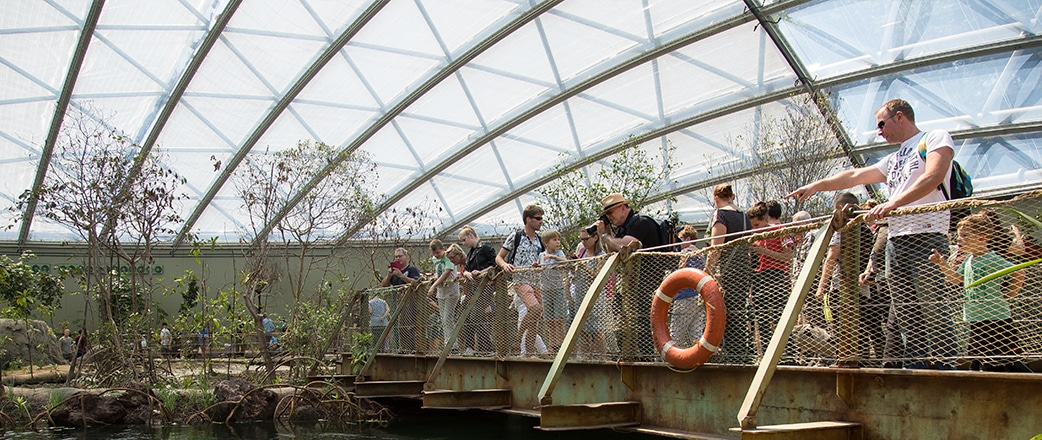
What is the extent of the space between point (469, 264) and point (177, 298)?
85.8 ft

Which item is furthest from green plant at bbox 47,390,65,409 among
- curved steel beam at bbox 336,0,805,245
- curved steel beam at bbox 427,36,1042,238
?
curved steel beam at bbox 427,36,1042,238

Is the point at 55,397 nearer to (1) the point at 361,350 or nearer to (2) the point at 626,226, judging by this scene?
(1) the point at 361,350

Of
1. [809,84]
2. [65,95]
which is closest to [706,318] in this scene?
[809,84]

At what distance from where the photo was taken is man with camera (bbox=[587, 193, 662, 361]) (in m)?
8.00

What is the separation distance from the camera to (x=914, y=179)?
238 inches

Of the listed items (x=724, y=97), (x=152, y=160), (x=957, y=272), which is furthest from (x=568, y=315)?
(x=724, y=97)

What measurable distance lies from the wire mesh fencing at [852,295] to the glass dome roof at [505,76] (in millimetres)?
14197

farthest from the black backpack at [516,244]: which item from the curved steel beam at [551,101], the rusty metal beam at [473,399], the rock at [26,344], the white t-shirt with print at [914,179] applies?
the rock at [26,344]

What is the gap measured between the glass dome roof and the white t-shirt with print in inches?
596

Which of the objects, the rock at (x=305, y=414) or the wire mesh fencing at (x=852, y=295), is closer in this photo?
the wire mesh fencing at (x=852, y=295)

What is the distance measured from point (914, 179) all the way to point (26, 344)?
2348cm

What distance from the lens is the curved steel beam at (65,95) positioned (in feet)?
66.9

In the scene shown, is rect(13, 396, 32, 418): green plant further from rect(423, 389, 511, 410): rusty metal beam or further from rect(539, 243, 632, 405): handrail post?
rect(539, 243, 632, 405): handrail post

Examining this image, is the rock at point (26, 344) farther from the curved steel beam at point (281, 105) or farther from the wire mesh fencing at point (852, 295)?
the wire mesh fencing at point (852, 295)
